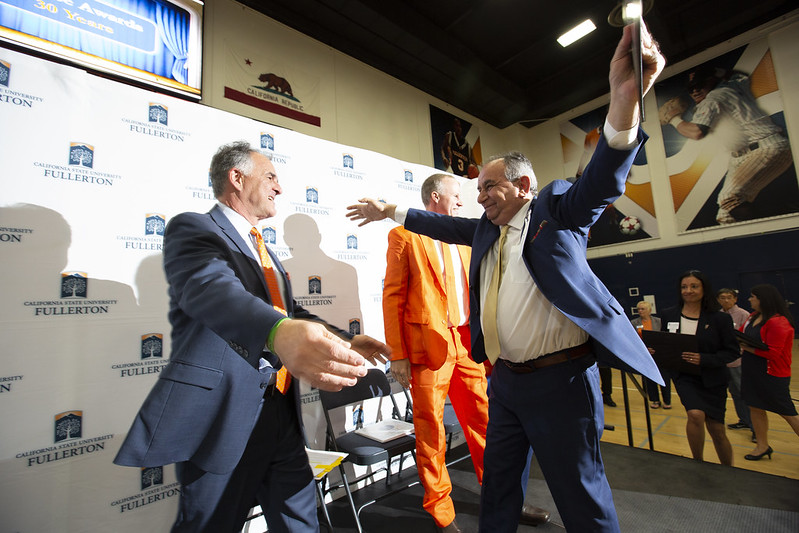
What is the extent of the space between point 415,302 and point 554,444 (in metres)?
1.29

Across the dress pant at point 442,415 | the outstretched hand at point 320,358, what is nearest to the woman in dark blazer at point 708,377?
Answer: the dress pant at point 442,415

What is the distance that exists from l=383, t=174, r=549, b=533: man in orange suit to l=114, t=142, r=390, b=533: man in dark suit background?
958 mm

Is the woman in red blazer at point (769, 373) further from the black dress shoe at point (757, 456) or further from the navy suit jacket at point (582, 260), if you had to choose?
the navy suit jacket at point (582, 260)

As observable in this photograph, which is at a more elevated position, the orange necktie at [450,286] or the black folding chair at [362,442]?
the orange necktie at [450,286]

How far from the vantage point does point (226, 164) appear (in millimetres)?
1721

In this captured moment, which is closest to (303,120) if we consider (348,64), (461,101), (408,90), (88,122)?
(348,64)

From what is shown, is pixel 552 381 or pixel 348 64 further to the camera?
pixel 348 64

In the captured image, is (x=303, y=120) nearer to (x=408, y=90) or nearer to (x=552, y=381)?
(x=408, y=90)

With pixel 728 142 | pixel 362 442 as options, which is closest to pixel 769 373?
pixel 362 442

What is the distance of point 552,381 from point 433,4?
5.96 m

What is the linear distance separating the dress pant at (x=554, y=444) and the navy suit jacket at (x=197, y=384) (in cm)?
109

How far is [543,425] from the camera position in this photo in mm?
1533

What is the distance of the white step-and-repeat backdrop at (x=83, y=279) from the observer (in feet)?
5.98

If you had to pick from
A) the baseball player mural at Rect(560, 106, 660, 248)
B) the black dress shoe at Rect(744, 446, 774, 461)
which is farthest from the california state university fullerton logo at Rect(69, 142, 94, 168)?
the baseball player mural at Rect(560, 106, 660, 248)
